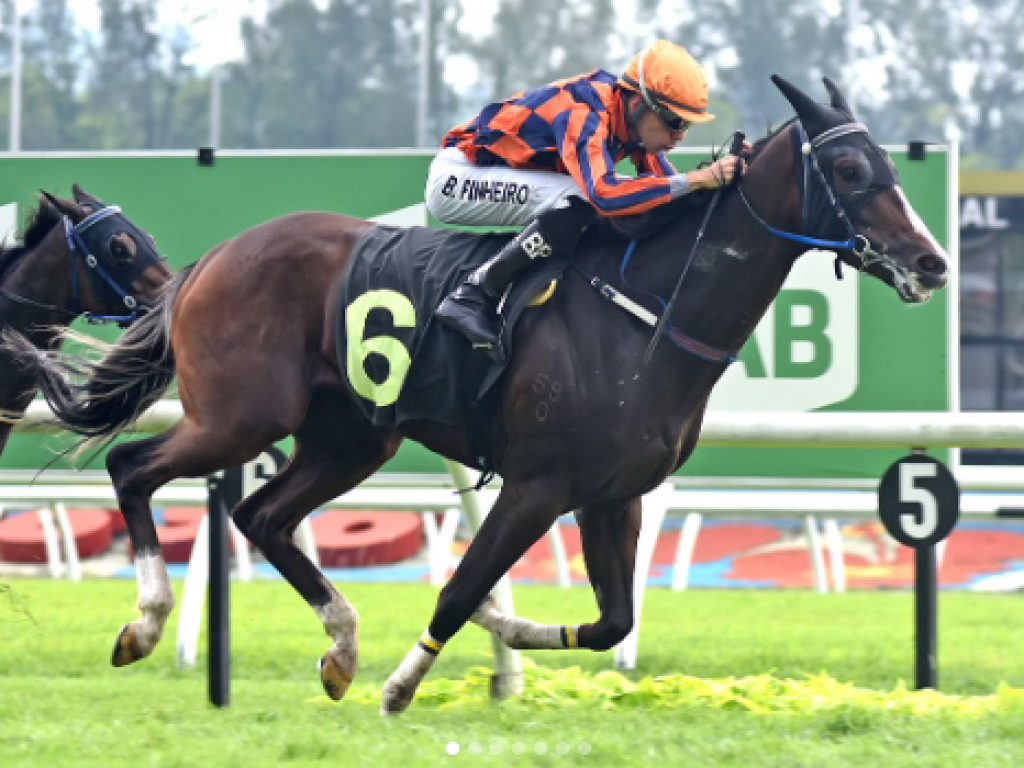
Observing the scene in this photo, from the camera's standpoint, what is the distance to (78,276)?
6.08 meters

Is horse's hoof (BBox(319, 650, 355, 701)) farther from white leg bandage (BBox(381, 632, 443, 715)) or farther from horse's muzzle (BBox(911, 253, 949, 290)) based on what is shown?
horse's muzzle (BBox(911, 253, 949, 290))

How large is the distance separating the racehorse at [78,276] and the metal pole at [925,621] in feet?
8.53

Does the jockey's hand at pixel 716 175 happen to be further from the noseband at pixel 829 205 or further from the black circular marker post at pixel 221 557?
the black circular marker post at pixel 221 557

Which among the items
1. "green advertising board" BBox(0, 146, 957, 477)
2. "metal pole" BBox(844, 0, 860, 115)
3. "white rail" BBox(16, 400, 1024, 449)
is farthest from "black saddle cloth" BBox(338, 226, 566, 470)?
"metal pole" BBox(844, 0, 860, 115)

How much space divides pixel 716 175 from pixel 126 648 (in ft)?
6.38

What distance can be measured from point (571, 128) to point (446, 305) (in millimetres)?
565

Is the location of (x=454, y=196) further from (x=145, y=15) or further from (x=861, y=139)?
(x=145, y=15)

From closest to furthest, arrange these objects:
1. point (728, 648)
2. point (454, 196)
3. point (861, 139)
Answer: point (861, 139) → point (454, 196) → point (728, 648)

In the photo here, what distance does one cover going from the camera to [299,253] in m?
5.20

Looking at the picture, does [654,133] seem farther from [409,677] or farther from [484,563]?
[409,677]

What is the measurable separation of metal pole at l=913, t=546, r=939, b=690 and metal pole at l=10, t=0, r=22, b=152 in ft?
30.4

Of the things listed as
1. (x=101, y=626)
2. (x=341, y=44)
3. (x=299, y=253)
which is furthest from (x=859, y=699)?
(x=341, y=44)

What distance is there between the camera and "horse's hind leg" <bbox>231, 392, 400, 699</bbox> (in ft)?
17.5

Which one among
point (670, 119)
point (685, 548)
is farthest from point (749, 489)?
point (670, 119)
